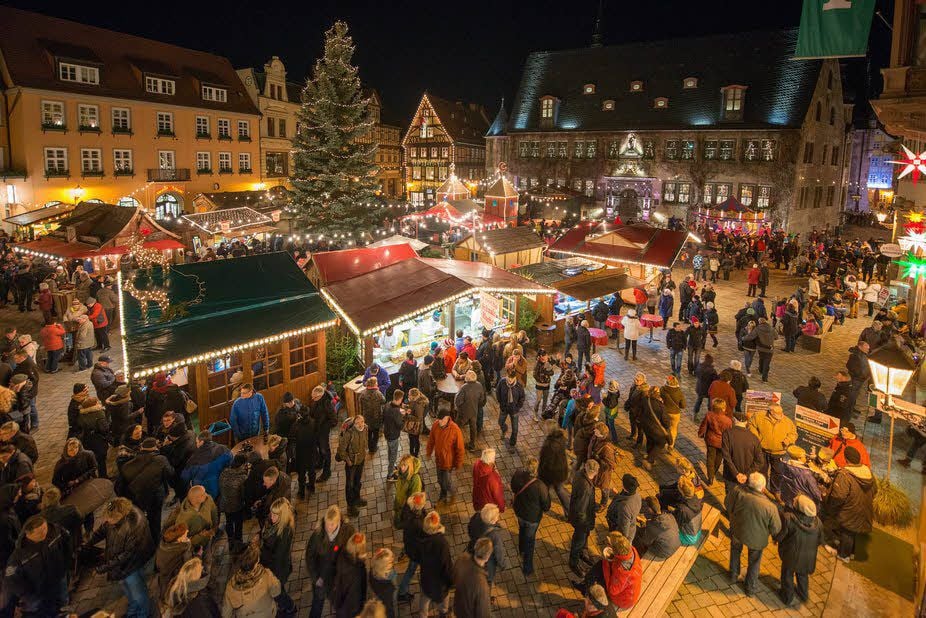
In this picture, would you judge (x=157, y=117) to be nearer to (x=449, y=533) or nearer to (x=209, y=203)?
(x=209, y=203)

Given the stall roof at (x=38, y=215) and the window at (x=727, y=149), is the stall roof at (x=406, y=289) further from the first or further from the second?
the window at (x=727, y=149)

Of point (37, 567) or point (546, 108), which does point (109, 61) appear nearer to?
point (546, 108)

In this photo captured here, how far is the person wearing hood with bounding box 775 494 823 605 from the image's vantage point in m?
5.86

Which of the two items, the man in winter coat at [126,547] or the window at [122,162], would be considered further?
the window at [122,162]

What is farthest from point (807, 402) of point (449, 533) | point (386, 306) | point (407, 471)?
point (386, 306)

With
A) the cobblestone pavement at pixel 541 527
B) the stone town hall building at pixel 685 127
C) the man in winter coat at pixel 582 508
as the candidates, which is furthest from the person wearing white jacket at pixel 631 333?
the stone town hall building at pixel 685 127

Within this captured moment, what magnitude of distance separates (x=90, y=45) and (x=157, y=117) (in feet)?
15.5

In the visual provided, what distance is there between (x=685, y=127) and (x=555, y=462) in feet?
106

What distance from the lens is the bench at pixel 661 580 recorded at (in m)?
5.38

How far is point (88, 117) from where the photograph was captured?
27469 millimetres

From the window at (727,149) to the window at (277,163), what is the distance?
29.0 metres

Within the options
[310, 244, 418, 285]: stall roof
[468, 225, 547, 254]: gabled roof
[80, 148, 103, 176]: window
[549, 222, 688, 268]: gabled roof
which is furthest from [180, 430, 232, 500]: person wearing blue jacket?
[80, 148, 103, 176]: window

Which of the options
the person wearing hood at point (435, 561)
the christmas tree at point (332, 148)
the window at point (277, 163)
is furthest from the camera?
the window at point (277, 163)

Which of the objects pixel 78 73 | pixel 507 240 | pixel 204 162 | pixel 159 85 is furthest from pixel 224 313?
pixel 159 85
